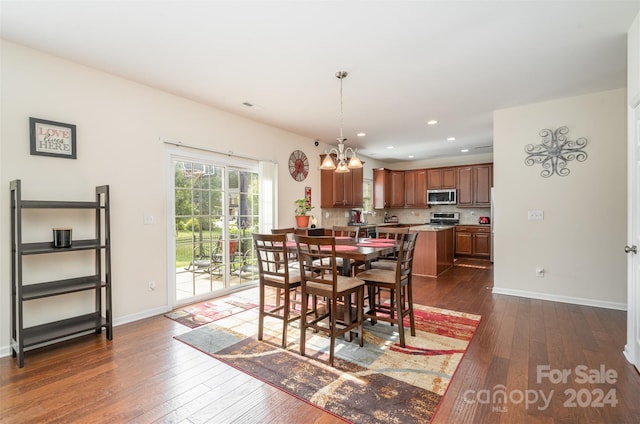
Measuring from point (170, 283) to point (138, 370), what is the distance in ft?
5.02

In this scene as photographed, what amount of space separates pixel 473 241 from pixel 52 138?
791cm

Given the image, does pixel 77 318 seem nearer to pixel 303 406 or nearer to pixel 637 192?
pixel 303 406

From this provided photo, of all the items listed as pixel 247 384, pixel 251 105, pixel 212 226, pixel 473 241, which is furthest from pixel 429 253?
pixel 247 384

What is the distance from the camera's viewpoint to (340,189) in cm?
643

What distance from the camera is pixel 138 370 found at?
92.4 inches

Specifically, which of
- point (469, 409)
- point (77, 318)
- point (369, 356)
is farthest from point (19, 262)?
point (469, 409)

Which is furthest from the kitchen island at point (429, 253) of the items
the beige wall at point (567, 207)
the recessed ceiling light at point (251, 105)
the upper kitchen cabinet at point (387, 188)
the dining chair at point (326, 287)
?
the recessed ceiling light at point (251, 105)

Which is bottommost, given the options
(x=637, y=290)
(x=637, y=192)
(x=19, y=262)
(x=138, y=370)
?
(x=138, y=370)

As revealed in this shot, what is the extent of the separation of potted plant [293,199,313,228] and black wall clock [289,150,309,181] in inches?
18.4

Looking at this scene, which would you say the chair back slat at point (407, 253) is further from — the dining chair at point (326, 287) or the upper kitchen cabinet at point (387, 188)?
the upper kitchen cabinet at point (387, 188)

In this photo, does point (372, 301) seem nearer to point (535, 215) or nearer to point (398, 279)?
point (398, 279)

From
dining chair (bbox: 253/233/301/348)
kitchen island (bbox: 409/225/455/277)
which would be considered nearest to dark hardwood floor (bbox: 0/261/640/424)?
dining chair (bbox: 253/233/301/348)

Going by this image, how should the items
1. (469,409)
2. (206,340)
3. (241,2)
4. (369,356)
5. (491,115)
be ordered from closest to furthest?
(469,409)
(241,2)
(369,356)
(206,340)
(491,115)

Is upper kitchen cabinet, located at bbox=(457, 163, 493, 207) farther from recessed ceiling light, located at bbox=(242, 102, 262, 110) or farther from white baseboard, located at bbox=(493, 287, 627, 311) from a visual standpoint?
recessed ceiling light, located at bbox=(242, 102, 262, 110)
